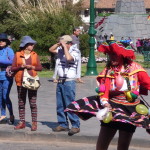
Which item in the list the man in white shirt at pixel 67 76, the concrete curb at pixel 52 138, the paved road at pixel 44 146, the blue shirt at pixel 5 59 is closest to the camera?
the paved road at pixel 44 146

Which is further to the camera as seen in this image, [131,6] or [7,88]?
[131,6]

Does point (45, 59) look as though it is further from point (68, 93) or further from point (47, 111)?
point (68, 93)

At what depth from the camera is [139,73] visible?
6969 mm

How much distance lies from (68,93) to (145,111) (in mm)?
3216

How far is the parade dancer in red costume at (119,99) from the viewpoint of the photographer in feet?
22.2

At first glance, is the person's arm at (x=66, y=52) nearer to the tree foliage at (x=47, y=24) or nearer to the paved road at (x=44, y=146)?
the paved road at (x=44, y=146)

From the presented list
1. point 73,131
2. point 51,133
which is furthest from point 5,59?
point 73,131

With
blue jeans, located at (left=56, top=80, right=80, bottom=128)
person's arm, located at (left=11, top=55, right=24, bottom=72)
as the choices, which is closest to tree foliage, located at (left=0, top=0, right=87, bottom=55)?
person's arm, located at (left=11, top=55, right=24, bottom=72)

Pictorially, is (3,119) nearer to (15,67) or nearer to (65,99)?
(15,67)

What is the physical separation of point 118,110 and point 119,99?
179mm

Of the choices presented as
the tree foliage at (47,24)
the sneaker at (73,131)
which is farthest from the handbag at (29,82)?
the tree foliage at (47,24)

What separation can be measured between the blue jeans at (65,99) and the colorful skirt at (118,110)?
274cm

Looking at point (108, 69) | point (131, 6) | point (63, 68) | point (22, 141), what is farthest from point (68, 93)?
point (131, 6)

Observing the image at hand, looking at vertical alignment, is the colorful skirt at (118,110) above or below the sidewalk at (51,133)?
above
